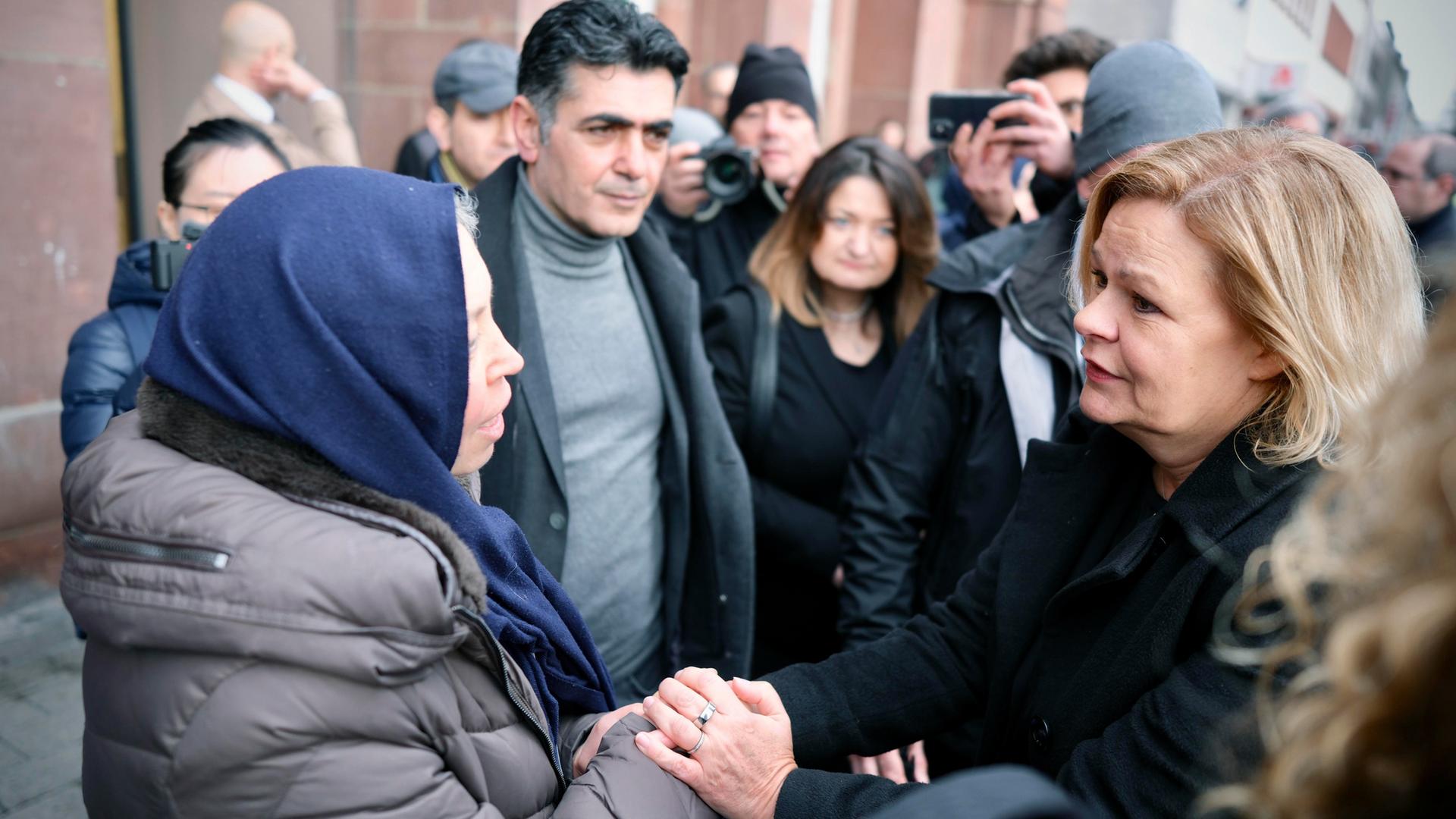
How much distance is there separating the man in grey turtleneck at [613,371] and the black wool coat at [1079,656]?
31.2 inches

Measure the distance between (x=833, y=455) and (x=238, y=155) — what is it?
197 cm

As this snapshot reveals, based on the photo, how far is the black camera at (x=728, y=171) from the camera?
3.93 metres

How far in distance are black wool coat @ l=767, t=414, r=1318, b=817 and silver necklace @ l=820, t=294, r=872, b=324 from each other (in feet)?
5.02

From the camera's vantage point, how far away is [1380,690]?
2.24 feet

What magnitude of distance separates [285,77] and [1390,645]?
16.4 ft

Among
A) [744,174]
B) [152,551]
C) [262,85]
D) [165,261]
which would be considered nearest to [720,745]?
[152,551]

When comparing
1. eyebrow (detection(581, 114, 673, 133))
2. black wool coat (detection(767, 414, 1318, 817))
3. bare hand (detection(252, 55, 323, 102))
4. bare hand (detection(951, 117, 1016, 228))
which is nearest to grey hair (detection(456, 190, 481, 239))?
eyebrow (detection(581, 114, 673, 133))

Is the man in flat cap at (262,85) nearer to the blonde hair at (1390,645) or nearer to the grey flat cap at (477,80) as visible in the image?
the grey flat cap at (477,80)

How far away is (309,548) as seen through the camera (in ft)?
3.73

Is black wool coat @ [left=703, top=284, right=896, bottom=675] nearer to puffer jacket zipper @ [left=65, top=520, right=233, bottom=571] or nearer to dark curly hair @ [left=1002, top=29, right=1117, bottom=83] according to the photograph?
dark curly hair @ [left=1002, top=29, right=1117, bottom=83]

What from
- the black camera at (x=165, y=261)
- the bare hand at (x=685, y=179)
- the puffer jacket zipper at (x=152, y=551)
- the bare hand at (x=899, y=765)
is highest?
the bare hand at (x=685, y=179)

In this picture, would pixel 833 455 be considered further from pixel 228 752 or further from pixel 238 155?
pixel 228 752

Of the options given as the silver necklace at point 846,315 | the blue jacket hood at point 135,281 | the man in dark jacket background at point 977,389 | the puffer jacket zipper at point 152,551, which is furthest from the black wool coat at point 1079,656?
the blue jacket hood at point 135,281

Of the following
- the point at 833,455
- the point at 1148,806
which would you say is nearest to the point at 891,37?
the point at 833,455
